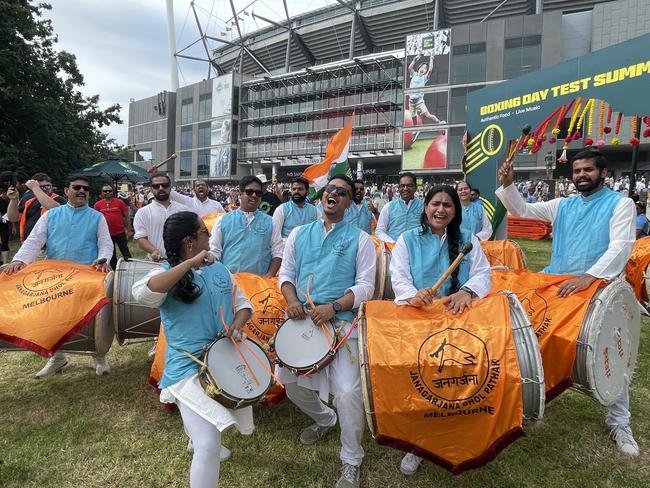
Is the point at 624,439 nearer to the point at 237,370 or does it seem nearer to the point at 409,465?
the point at 409,465

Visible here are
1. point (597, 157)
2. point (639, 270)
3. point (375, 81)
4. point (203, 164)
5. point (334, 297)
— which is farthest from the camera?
point (203, 164)

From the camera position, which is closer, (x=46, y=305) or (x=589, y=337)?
(x=589, y=337)

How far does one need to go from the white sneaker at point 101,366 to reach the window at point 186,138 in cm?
7137

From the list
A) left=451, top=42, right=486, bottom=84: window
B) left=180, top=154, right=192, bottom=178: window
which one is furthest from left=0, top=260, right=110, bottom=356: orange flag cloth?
left=180, top=154, right=192, bottom=178: window

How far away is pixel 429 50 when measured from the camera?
4550cm

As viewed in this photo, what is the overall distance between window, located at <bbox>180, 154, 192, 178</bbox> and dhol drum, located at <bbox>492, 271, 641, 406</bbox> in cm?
7320

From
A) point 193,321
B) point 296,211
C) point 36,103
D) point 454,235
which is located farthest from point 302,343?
point 36,103

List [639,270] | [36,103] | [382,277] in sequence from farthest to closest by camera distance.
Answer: [36,103] → [639,270] → [382,277]

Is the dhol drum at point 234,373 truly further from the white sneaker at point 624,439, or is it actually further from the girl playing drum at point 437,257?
the white sneaker at point 624,439

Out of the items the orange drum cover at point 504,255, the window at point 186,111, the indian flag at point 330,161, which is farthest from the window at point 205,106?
the orange drum cover at point 504,255

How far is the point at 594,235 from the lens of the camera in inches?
140

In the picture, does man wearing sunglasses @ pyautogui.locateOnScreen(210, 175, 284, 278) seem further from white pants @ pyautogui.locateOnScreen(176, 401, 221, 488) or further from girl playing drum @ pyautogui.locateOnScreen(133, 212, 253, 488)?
white pants @ pyautogui.locateOnScreen(176, 401, 221, 488)

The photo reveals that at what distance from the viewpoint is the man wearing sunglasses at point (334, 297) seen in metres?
3.04

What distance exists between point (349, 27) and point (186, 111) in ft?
101
